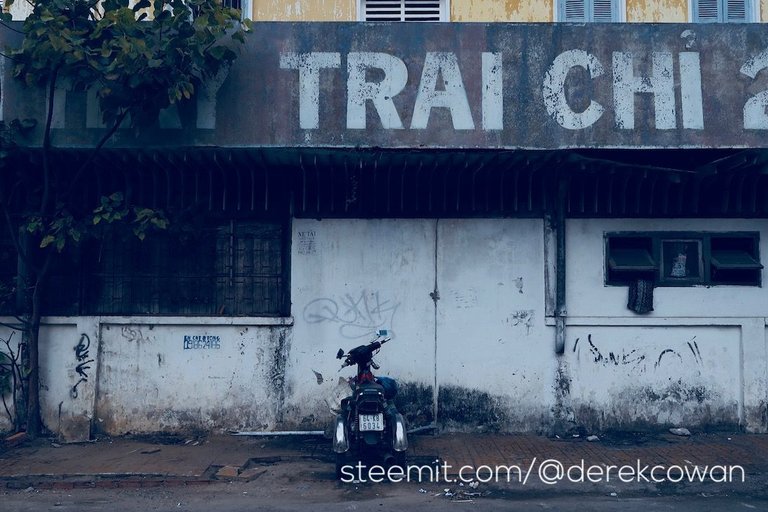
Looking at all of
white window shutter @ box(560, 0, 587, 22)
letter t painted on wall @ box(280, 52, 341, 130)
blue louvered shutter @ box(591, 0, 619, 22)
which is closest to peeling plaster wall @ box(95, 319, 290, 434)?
letter t painted on wall @ box(280, 52, 341, 130)

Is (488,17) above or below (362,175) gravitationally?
above

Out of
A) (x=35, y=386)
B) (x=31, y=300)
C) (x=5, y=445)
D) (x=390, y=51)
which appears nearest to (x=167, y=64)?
(x=390, y=51)

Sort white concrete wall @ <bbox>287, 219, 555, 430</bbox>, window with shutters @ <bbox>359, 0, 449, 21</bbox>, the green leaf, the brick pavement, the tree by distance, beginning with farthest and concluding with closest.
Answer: window with shutters @ <bbox>359, 0, 449, 21</bbox> < white concrete wall @ <bbox>287, 219, 555, 430</bbox> < the green leaf < the tree < the brick pavement

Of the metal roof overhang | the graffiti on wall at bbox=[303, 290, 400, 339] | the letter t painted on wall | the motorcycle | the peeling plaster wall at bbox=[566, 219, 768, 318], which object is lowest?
the motorcycle

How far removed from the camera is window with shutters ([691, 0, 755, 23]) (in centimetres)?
1014

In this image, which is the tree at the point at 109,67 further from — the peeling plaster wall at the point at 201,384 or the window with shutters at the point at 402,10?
the window with shutters at the point at 402,10

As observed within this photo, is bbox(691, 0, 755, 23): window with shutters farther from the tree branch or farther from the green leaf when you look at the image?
the green leaf

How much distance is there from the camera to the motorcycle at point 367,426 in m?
6.90

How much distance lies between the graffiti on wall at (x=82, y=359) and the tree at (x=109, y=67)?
439 millimetres

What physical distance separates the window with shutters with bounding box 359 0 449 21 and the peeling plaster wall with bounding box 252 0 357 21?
0.75ft

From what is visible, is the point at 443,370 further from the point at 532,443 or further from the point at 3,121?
the point at 3,121

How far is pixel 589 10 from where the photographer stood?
1012 centimetres

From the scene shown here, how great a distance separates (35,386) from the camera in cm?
835

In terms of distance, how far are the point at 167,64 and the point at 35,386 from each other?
13.5 ft
